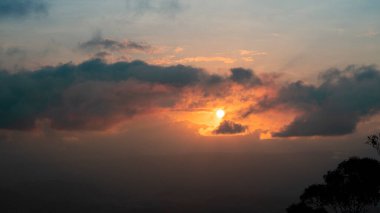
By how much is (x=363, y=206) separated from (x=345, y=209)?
252 cm

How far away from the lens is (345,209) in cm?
7356

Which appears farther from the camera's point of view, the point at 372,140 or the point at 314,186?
the point at 314,186

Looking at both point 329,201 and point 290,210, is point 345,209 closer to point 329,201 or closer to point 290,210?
point 329,201

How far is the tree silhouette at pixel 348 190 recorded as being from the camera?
227ft

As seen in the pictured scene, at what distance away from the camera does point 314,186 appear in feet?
251

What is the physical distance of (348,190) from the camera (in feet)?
233

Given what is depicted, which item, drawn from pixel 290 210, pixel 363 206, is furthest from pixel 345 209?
pixel 290 210

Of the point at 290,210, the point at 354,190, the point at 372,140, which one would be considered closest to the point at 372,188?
the point at 354,190

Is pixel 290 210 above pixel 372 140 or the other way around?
the other way around

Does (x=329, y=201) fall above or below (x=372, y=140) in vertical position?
below

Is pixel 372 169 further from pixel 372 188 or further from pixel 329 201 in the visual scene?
pixel 329 201

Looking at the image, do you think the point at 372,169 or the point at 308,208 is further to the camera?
the point at 308,208

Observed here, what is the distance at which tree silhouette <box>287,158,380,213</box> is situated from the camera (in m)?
69.2

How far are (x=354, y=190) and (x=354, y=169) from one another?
2841mm
